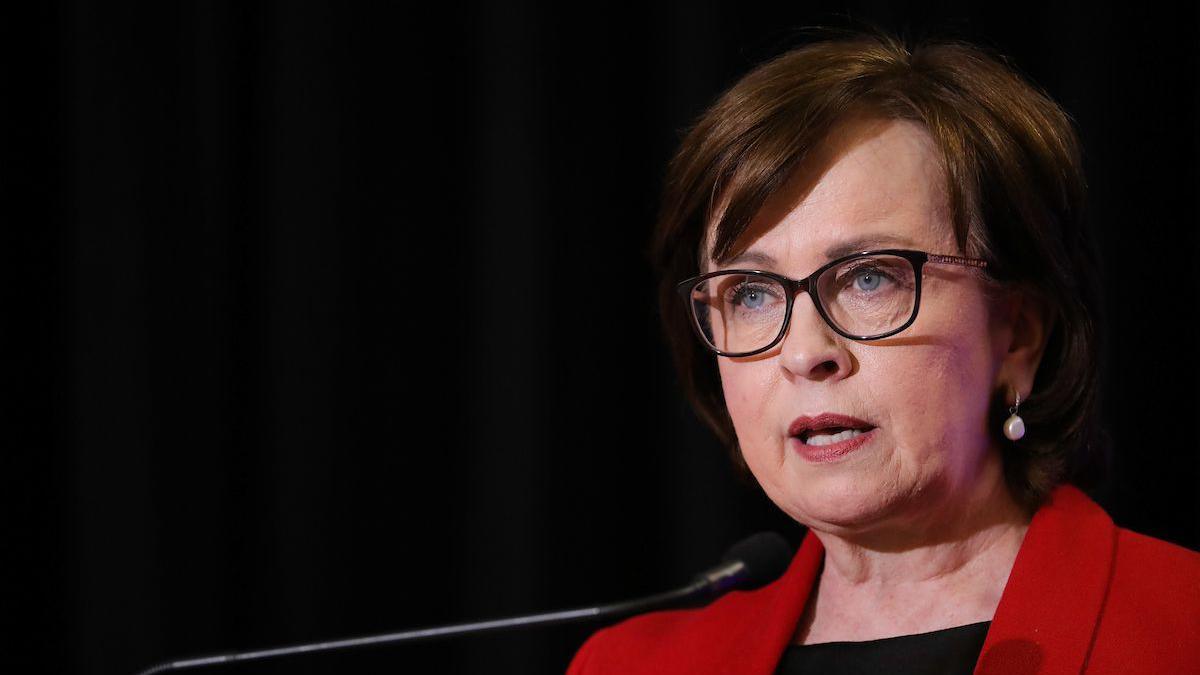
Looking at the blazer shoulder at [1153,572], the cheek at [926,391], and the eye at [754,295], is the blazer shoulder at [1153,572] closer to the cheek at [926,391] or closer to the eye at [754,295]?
the cheek at [926,391]

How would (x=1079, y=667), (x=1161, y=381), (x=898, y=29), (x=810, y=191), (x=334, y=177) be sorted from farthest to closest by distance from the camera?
(x=334, y=177)
(x=898, y=29)
(x=1161, y=381)
(x=810, y=191)
(x=1079, y=667)

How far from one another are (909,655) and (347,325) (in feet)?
4.12

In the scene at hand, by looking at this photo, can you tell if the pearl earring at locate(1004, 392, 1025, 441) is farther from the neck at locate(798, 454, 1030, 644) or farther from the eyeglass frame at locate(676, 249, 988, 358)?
the eyeglass frame at locate(676, 249, 988, 358)

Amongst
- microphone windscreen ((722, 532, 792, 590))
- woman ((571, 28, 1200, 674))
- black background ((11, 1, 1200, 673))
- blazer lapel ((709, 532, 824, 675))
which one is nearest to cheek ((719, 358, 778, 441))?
woman ((571, 28, 1200, 674))

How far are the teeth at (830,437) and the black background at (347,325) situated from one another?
2.52 feet

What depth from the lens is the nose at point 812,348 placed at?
48.5 inches

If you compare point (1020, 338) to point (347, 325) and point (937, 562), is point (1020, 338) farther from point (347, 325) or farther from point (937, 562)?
point (347, 325)

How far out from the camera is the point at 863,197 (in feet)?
4.08

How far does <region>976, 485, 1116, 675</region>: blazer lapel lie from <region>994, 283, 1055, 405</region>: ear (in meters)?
0.16

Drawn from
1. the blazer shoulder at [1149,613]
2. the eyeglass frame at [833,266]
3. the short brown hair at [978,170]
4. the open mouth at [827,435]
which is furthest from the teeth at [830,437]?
the blazer shoulder at [1149,613]

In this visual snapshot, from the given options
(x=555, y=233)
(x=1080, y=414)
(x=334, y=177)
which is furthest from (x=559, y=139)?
(x=1080, y=414)

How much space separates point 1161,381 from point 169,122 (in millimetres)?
1867

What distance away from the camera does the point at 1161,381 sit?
184 centimetres

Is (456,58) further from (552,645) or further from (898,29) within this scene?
(552,645)
